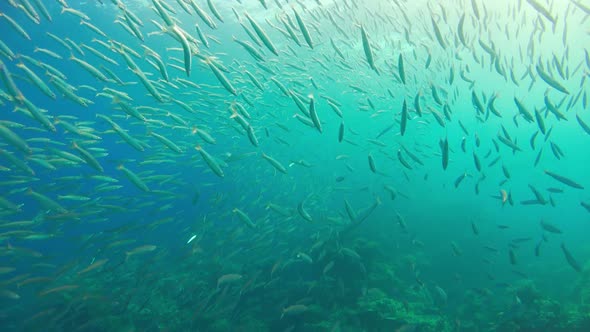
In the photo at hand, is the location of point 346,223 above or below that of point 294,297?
below

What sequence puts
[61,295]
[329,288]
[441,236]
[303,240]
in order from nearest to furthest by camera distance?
1. [329,288]
2. [61,295]
3. [303,240]
4. [441,236]

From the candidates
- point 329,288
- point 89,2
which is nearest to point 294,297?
point 329,288

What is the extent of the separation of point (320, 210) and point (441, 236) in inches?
247

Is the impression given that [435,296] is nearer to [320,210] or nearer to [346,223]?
[346,223]

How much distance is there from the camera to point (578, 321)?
684cm

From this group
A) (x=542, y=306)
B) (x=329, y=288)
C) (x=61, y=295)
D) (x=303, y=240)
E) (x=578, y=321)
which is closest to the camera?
(x=578, y=321)

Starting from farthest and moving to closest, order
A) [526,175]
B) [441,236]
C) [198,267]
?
[526,175] < [441,236] < [198,267]

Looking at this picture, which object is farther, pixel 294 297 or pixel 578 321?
pixel 294 297

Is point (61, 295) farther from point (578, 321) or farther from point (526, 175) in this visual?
point (526, 175)

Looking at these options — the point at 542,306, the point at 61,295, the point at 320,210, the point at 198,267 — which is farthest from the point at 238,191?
the point at 542,306

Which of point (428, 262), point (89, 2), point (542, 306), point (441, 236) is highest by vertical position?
point (89, 2)

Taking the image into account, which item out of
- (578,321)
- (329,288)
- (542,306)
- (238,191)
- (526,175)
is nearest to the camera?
(578,321)

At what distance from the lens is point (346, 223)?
1220 cm

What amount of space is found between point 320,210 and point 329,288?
24.3 feet
